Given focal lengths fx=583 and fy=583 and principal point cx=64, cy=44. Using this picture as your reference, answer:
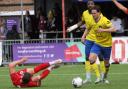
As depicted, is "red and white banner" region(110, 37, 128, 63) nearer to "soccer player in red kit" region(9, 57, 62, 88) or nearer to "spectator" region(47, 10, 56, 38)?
"spectator" region(47, 10, 56, 38)

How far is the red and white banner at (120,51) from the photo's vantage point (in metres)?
24.4

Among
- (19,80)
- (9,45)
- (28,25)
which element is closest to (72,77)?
(19,80)

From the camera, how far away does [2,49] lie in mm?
25484

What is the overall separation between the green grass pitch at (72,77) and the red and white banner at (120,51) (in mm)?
654

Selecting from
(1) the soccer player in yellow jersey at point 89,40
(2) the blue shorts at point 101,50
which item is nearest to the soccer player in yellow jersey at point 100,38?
(2) the blue shorts at point 101,50

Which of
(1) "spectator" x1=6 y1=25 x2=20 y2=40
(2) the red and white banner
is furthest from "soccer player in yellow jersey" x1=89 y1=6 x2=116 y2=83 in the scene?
(1) "spectator" x1=6 y1=25 x2=20 y2=40

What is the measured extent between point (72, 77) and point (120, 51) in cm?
618

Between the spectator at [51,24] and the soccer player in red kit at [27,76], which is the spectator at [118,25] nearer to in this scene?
the spectator at [51,24]

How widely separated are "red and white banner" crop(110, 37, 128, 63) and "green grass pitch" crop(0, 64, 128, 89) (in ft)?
2.14

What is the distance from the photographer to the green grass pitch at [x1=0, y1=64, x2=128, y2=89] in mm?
15215

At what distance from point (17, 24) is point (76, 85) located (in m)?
15.5

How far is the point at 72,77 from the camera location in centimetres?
1864

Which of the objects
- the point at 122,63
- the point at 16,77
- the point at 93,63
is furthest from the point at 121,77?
the point at 122,63

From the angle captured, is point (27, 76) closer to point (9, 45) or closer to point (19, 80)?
point (19, 80)
